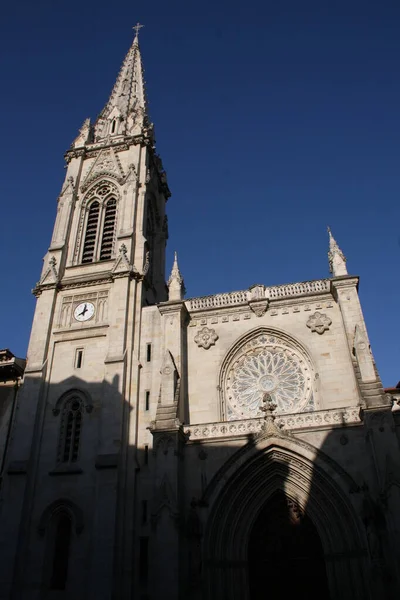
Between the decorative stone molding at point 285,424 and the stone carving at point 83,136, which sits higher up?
the stone carving at point 83,136

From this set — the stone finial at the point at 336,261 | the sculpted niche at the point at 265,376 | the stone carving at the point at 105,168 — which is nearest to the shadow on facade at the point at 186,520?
the sculpted niche at the point at 265,376

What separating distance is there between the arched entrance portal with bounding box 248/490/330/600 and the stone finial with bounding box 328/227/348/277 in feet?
30.2

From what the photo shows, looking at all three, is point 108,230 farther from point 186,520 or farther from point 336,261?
point 186,520

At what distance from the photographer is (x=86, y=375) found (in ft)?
70.9

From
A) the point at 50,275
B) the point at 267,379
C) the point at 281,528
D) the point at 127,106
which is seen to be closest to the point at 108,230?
the point at 50,275

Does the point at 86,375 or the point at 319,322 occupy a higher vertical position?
the point at 319,322

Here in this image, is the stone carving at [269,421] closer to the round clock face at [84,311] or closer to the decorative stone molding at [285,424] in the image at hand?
the decorative stone molding at [285,424]

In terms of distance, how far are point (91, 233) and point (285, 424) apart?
14.7 meters

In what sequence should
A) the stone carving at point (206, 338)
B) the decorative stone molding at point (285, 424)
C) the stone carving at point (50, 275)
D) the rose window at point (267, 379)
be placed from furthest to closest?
the stone carving at point (50, 275) → the stone carving at point (206, 338) → the rose window at point (267, 379) → the decorative stone molding at point (285, 424)

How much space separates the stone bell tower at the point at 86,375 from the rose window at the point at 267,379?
3982 millimetres

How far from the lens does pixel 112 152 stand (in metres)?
29.8

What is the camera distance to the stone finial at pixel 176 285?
917 inches

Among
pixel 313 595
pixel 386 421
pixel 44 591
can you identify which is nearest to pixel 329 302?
pixel 386 421

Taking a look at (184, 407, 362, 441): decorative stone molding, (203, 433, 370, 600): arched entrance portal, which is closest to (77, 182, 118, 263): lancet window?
(184, 407, 362, 441): decorative stone molding
